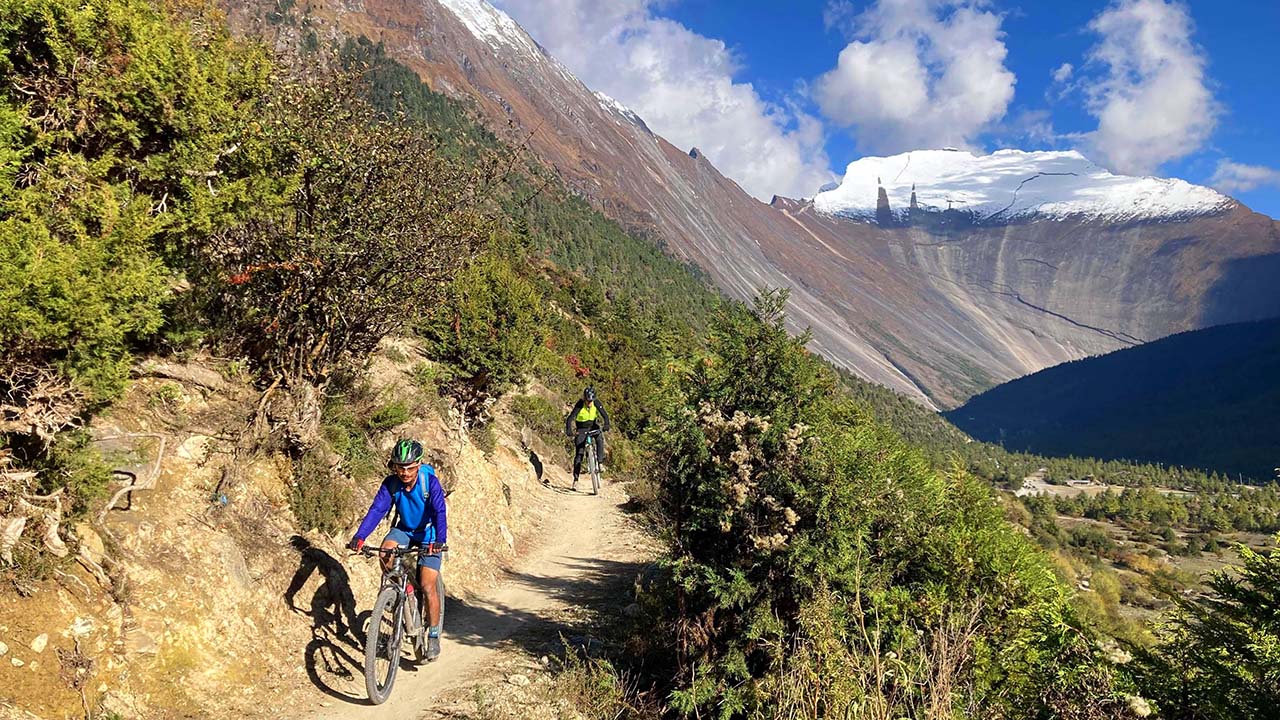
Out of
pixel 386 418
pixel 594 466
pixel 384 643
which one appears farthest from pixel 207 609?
pixel 594 466

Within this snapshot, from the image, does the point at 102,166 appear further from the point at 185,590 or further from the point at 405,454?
the point at 185,590

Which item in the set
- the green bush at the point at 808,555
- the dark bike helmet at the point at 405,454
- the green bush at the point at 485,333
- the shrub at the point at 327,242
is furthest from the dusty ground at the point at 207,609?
the green bush at the point at 485,333

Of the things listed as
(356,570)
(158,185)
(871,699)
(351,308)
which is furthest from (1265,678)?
(158,185)

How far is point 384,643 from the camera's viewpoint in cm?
550

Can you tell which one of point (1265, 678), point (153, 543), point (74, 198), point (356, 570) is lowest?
point (356, 570)

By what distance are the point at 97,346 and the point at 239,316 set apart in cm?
282

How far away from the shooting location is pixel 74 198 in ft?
16.1

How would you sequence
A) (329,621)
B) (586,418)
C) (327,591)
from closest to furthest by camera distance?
(329,621) < (327,591) < (586,418)

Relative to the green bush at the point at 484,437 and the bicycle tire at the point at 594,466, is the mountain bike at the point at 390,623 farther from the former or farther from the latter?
the bicycle tire at the point at 594,466

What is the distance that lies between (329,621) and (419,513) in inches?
65.5

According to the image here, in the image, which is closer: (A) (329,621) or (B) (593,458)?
(A) (329,621)

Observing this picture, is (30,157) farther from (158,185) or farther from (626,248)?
(626,248)

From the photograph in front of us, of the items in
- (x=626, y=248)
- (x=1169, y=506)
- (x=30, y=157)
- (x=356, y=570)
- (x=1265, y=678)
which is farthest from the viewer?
(x=626, y=248)

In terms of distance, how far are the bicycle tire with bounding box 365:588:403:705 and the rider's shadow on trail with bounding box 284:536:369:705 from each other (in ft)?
0.75
